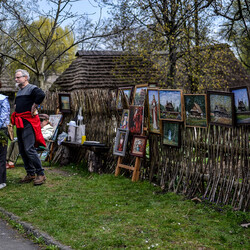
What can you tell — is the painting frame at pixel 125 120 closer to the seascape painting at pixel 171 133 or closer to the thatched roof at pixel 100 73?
the seascape painting at pixel 171 133

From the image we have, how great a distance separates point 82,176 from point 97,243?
4.30 meters

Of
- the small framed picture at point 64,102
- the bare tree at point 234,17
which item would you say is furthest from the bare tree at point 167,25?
the small framed picture at point 64,102

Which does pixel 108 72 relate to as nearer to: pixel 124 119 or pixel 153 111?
pixel 124 119

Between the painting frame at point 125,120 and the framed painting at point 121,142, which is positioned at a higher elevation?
the painting frame at point 125,120

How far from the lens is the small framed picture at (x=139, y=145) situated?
280 inches

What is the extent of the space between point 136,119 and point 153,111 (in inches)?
19.5

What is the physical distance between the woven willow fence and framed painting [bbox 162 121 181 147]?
0.09 meters

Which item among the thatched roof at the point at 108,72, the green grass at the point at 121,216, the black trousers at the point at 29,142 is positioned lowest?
the green grass at the point at 121,216

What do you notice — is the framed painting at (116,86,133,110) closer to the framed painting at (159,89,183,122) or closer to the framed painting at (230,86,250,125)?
the framed painting at (159,89,183,122)

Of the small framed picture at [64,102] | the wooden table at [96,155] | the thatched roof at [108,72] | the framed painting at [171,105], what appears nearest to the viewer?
the framed painting at [171,105]

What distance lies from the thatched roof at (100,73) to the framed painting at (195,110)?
568 inches

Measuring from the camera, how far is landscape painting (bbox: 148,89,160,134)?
686 centimetres

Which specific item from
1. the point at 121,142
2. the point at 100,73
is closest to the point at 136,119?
the point at 121,142

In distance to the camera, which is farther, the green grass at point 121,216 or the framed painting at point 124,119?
the framed painting at point 124,119
